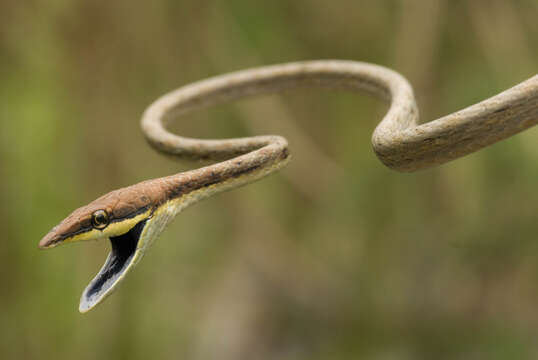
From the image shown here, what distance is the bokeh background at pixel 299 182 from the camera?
5.56 metres

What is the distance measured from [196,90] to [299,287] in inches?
159

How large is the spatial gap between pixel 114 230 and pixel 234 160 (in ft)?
2.18

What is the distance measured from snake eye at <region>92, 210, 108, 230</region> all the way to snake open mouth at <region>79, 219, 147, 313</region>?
147 mm

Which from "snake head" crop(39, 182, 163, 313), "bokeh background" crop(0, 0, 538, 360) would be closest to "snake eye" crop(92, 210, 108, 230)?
"snake head" crop(39, 182, 163, 313)

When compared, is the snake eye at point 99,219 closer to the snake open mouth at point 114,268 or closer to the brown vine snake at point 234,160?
the brown vine snake at point 234,160

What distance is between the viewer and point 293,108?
8.11 metres

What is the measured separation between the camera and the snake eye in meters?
2.62

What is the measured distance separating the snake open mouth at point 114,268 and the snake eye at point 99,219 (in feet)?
0.48

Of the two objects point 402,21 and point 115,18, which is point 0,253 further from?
point 402,21

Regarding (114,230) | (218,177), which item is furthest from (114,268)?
(218,177)

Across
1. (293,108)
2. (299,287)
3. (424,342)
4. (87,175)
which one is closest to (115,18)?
(87,175)

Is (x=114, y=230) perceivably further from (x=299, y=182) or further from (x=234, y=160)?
(x=299, y=182)

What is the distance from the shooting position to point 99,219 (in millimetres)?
2617

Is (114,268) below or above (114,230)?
below
